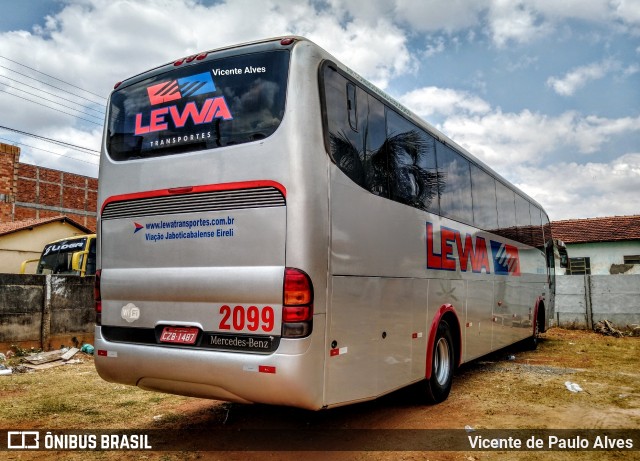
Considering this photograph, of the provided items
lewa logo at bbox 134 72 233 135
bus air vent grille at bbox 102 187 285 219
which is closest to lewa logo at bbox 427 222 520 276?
bus air vent grille at bbox 102 187 285 219

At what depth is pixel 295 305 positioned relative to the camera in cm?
415

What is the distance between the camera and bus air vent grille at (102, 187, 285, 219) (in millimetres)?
4375

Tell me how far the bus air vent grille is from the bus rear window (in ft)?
1.50

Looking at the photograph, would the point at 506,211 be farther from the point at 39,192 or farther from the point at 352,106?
the point at 39,192

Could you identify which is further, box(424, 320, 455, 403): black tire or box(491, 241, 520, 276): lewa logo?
box(491, 241, 520, 276): lewa logo

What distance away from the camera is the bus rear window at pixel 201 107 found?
4.59 meters

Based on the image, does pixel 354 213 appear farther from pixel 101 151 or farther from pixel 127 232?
pixel 101 151

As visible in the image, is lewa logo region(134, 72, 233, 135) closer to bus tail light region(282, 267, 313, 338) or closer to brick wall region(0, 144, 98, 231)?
bus tail light region(282, 267, 313, 338)

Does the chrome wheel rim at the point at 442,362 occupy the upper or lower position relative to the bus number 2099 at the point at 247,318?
lower

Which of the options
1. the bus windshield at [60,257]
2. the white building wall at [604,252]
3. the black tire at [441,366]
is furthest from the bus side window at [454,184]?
the white building wall at [604,252]

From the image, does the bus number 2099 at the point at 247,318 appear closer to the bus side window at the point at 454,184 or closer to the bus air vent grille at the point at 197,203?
the bus air vent grille at the point at 197,203

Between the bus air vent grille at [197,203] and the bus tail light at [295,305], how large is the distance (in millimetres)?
629

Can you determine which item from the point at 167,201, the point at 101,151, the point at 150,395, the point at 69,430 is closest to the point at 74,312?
the point at 150,395

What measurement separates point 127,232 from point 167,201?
610 mm
